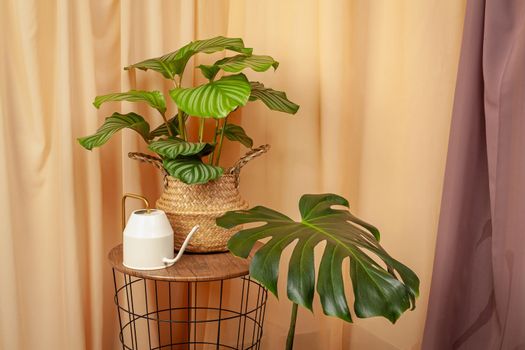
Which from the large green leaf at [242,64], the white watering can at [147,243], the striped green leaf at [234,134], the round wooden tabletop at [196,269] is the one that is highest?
the large green leaf at [242,64]

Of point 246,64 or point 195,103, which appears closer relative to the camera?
point 195,103

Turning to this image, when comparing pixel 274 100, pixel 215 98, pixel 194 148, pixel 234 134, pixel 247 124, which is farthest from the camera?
pixel 247 124

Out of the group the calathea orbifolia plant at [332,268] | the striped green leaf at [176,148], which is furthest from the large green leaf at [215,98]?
the calathea orbifolia plant at [332,268]

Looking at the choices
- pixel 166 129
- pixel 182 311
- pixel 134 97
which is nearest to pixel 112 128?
pixel 134 97

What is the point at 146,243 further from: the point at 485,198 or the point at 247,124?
the point at 485,198

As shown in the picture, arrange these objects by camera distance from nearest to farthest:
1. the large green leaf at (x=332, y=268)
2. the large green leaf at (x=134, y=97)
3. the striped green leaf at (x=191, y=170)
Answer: the large green leaf at (x=332, y=268), the striped green leaf at (x=191, y=170), the large green leaf at (x=134, y=97)

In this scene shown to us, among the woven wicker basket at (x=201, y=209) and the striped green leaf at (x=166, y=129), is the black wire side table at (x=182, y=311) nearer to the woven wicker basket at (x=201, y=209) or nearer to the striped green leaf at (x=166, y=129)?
the woven wicker basket at (x=201, y=209)

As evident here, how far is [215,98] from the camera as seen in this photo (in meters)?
1.29

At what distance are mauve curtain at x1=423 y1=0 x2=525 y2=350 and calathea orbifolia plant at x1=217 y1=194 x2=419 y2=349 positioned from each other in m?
0.34

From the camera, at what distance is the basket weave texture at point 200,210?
4.82 feet

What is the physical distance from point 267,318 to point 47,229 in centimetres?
75

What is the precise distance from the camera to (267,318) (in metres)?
1.86

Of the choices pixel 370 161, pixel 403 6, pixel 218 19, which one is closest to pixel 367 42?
pixel 403 6

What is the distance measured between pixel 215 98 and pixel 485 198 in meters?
0.76
